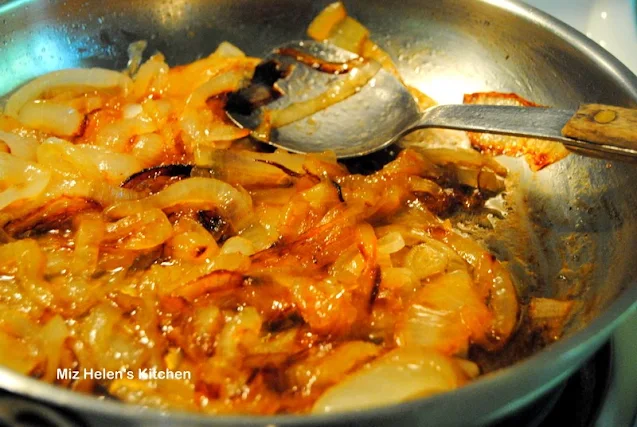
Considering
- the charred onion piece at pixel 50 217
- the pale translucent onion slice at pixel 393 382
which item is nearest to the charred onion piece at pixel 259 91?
the charred onion piece at pixel 50 217

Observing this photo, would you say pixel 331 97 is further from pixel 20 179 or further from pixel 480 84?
pixel 20 179

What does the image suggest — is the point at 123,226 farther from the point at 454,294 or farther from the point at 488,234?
the point at 488,234

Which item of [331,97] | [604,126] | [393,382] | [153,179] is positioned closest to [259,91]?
[331,97]

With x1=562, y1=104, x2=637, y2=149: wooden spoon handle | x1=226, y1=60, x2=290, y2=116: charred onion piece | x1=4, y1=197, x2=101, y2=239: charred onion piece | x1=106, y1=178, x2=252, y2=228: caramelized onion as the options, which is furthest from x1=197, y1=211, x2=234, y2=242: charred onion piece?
x1=562, y1=104, x2=637, y2=149: wooden spoon handle

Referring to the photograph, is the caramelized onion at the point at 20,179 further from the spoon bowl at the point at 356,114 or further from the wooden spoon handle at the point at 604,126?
the wooden spoon handle at the point at 604,126

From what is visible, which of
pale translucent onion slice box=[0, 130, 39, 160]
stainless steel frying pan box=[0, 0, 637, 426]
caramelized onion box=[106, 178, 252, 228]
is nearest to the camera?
stainless steel frying pan box=[0, 0, 637, 426]

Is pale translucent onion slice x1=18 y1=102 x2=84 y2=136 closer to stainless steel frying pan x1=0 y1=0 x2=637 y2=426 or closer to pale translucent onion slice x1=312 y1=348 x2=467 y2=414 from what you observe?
stainless steel frying pan x1=0 y1=0 x2=637 y2=426
